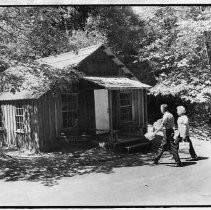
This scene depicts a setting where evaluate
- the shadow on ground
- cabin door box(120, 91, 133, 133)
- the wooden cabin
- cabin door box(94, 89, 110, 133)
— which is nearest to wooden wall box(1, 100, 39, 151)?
the wooden cabin

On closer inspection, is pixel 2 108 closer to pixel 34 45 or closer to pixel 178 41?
pixel 34 45

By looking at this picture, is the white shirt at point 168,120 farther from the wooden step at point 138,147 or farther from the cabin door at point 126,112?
the cabin door at point 126,112

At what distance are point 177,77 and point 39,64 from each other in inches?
172

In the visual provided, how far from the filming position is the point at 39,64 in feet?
35.1

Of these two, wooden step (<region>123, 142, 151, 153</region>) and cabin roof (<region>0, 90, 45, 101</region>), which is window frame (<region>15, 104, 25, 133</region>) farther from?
wooden step (<region>123, 142, 151, 153</region>)

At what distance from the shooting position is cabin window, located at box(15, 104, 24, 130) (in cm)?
1412

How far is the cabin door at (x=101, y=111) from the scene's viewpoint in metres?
14.9

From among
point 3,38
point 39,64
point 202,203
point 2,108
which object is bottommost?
point 202,203

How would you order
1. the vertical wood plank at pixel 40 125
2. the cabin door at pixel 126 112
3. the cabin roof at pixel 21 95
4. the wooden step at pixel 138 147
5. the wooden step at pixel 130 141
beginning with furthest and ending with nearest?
1. the cabin door at pixel 126 112
2. the vertical wood plank at pixel 40 125
3. the wooden step at pixel 130 141
4. the cabin roof at pixel 21 95
5. the wooden step at pixel 138 147

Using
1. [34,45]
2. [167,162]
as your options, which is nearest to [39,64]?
[34,45]

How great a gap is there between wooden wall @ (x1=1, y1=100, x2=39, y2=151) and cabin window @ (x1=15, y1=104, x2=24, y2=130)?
0.14m

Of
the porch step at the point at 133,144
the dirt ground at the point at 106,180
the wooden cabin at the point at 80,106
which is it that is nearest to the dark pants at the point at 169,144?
the dirt ground at the point at 106,180

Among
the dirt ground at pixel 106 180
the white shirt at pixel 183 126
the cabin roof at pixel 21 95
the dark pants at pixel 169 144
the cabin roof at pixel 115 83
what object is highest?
the cabin roof at pixel 115 83

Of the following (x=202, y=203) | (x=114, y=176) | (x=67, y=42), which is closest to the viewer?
(x=202, y=203)
